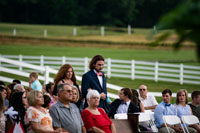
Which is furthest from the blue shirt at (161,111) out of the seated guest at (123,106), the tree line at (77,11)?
the tree line at (77,11)

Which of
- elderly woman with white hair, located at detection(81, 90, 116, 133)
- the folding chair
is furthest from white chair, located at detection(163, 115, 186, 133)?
elderly woman with white hair, located at detection(81, 90, 116, 133)

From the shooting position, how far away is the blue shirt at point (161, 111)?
29.0 ft

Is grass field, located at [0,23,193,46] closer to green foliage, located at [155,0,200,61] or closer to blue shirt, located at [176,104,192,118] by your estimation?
blue shirt, located at [176,104,192,118]

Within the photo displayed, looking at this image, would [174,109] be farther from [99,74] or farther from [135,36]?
[135,36]

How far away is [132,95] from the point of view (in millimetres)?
9344

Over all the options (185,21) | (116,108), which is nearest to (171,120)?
(116,108)

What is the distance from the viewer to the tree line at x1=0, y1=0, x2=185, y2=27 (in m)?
69.7

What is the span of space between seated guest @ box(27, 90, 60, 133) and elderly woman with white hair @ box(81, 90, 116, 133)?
2.91 ft

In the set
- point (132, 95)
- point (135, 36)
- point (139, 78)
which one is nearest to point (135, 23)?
point (135, 36)

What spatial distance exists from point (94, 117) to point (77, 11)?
6500 centimetres

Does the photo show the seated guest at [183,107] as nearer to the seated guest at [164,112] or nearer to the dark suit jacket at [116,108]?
the seated guest at [164,112]

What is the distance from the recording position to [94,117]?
659 cm

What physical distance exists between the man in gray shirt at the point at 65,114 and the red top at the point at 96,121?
0.50 meters

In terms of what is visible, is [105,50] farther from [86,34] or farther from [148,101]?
[148,101]
